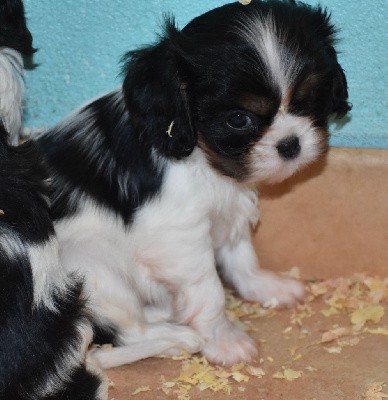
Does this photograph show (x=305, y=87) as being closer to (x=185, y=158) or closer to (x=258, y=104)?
(x=258, y=104)

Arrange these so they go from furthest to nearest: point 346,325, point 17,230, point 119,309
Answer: point 346,325, point 119,309, point 17,230

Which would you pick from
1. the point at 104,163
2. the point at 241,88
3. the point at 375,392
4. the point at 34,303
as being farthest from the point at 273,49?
the point at 375,392

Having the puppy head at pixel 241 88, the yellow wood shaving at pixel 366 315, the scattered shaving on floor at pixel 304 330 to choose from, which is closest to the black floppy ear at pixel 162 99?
the puppy head at pixel 241 88

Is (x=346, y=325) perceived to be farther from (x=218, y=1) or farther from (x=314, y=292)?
(x=218, y=1)

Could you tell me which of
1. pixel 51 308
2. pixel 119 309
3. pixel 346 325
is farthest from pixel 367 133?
pixel 51 308

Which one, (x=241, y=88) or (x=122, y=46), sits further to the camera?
(x=122, y=46)

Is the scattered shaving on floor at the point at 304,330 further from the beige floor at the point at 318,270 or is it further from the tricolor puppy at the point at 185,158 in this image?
the tricolor puppy at the point at 185,158

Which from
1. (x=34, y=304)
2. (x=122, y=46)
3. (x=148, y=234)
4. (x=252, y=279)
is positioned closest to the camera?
(x=34, y=304)
